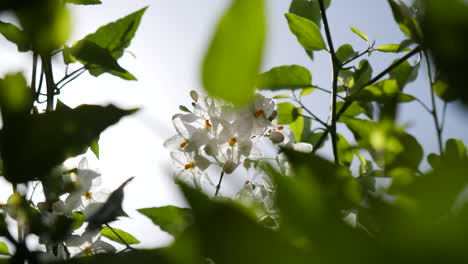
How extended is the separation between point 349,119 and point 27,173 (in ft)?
1.87

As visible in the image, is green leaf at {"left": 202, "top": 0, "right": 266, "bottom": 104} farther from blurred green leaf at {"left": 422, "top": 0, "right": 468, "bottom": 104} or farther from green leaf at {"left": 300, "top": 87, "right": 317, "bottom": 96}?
green leaf at {"left": 300, "top": 87, "right": 317, "bottom": 96}

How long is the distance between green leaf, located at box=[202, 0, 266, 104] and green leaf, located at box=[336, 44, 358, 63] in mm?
937

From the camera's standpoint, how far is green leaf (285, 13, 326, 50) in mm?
904

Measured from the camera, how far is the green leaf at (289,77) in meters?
0.90

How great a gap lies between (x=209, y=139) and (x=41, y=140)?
1.65 ft

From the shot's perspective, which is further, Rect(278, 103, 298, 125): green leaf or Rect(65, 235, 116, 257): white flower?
Rect(278, 103, 298, 125): green leaf

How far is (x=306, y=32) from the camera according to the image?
3.03ft

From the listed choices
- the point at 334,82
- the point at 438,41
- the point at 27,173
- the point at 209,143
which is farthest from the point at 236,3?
the point at 334,82

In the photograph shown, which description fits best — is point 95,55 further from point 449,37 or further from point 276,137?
point 449,37

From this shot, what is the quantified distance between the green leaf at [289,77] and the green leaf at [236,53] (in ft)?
2.16

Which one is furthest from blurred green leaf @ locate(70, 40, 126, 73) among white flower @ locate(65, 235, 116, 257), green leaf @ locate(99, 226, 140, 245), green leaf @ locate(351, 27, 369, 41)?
green leaf @ locate(351, 27, 369, 41)

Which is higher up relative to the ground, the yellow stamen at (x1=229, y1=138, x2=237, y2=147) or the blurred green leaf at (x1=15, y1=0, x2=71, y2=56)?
the blurred green leaf at (x1=15, y1=0, x2=71, y2=56)

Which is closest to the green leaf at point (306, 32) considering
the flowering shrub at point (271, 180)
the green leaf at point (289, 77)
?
the green leaf at point (289, 77)

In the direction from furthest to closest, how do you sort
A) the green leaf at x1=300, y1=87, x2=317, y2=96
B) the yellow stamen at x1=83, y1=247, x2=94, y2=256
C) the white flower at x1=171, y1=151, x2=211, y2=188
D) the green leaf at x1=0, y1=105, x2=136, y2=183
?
the green leaf at x1=300, y1=87, x2=317, y2=96, the white flower at x1=171, y1=151, x2=211, y2=188, the yellow stamen at x1=83, y1=247, x2=94, y2=256, the green leaf at x1=0, y1=105, x2=136, y2=183
